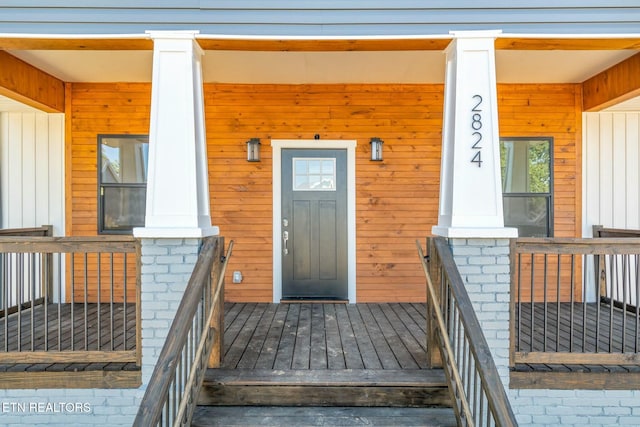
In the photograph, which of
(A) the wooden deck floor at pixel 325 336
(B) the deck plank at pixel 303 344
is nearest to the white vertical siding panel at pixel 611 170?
(A) the wooden deck floor at pixel 325 336

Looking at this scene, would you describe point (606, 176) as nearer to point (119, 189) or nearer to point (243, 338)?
point (243, 338)

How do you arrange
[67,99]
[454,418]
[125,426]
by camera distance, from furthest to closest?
[67,99], [125,426], [454,418]

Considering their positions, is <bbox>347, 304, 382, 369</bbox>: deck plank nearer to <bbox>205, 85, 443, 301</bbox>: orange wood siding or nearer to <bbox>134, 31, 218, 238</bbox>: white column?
<bbox>205, 85, 443, 301</bbox>: orange wood siding

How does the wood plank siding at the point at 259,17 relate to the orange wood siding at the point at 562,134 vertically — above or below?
above

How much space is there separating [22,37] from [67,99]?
195cm

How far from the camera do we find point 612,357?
8.79 feet

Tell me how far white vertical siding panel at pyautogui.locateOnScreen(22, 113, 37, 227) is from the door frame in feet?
9.47

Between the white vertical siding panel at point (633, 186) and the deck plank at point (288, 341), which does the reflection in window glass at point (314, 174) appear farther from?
the white vertical siding panel at point (633, 186)

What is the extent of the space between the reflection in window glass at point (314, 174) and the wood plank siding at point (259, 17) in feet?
6.55

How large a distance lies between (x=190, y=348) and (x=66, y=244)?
1.18 m

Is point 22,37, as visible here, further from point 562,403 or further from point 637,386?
point 637,386

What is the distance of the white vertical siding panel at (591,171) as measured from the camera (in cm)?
468

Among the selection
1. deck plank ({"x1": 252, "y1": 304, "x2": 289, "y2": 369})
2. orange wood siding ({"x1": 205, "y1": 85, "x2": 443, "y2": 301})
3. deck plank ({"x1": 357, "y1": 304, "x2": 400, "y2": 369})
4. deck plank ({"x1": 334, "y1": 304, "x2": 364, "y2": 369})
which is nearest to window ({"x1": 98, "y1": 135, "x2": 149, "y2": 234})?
orange wood siding ({"x1": 205, "y1": 85, "x2": 443, "y2": 301})

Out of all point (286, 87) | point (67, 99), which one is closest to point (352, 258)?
point (286, 87)
